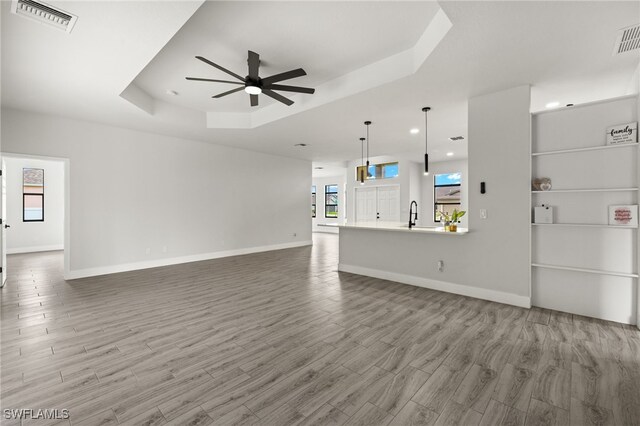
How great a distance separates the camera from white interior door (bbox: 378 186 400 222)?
10.3 meters

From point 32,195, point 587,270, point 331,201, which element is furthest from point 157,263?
point 331,201

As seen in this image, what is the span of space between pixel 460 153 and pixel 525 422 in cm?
822

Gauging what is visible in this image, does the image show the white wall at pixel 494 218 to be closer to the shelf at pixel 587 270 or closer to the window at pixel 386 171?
the shelf at pixel 587 270

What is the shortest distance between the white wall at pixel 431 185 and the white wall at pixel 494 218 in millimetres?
6036

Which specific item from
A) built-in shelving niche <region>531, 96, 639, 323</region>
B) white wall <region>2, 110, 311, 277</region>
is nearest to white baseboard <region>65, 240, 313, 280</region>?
white wall <region>2, 110, 311, 277</region>

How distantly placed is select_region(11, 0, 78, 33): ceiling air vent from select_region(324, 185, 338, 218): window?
37.6 ft

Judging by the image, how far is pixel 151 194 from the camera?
6.16 m

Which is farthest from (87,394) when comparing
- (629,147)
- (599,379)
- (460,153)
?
(460,153)

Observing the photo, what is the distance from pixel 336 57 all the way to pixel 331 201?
33.7 ft

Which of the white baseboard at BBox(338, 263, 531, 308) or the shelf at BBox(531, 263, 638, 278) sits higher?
the shelf at BBox(531, 263, 638, 278)

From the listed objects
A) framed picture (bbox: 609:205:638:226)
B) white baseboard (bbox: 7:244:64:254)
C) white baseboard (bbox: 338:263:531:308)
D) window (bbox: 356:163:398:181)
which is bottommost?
white baseboard (bbox: 338:263:531:308)

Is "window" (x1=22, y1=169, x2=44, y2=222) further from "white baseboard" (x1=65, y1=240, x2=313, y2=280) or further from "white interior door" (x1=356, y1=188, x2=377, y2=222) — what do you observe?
"white interior door" (x1=356, y1=188, x2=377, y2=222)

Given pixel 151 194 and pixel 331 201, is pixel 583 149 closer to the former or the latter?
pixel 151 194

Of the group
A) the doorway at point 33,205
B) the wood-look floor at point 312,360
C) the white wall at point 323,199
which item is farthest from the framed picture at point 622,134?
the doorway at point 33,205
